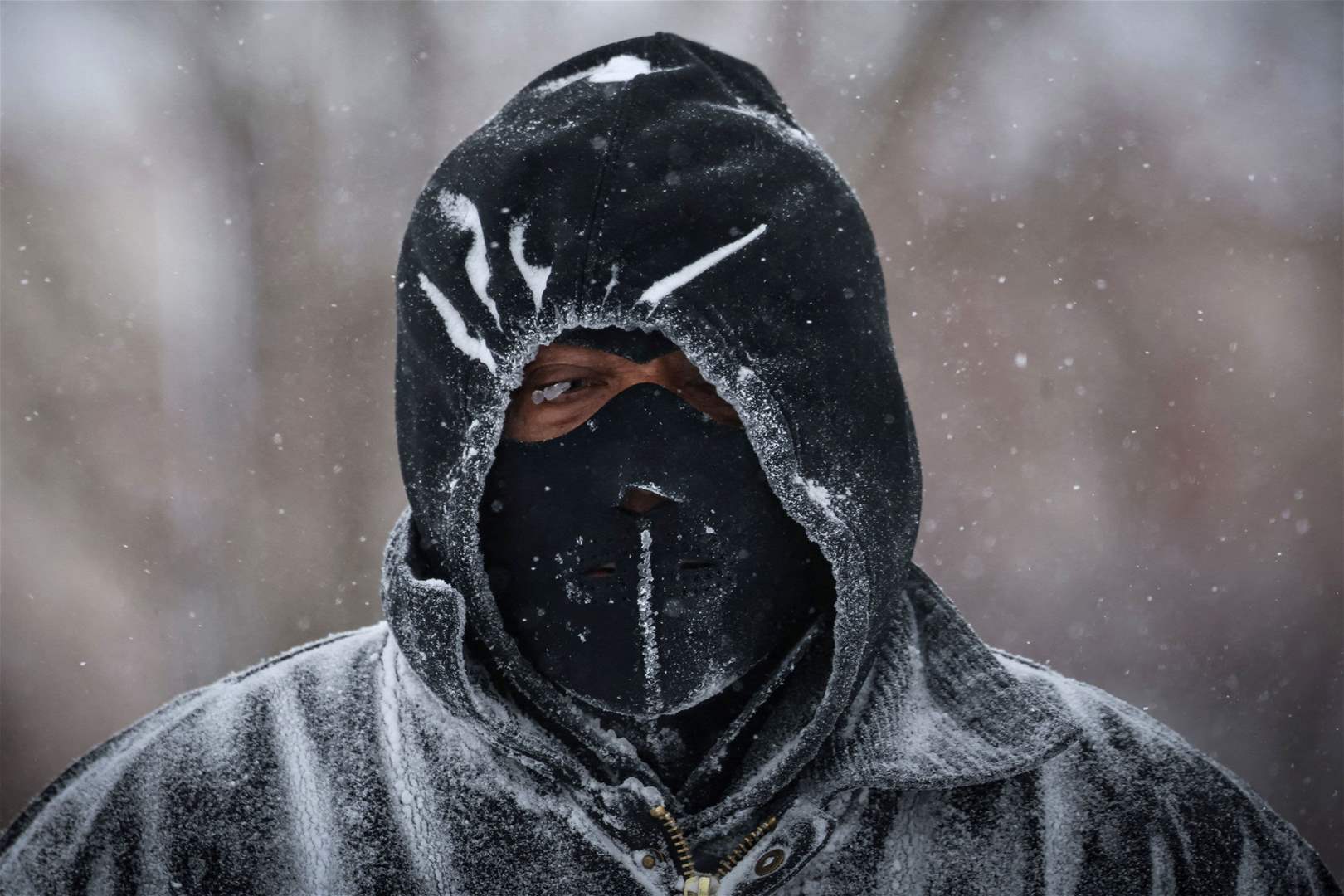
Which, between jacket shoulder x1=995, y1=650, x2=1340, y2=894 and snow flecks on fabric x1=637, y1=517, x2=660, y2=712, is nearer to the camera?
snow flecks on fabric x1=637, y1=517, x2=660, y2=712

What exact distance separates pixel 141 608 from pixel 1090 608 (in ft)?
12.9

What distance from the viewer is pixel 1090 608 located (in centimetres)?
488

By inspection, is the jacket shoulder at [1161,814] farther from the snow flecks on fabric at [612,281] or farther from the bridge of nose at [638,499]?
the snow flecks on fabric at [612,281]

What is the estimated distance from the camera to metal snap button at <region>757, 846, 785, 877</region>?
5.13ft

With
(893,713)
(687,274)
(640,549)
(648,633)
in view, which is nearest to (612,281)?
(687,274)

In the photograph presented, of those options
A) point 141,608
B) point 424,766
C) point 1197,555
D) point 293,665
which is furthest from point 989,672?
point 141,608

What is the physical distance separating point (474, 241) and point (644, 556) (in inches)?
19.9

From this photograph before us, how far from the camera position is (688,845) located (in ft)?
5.17

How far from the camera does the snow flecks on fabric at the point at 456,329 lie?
1.59 metres

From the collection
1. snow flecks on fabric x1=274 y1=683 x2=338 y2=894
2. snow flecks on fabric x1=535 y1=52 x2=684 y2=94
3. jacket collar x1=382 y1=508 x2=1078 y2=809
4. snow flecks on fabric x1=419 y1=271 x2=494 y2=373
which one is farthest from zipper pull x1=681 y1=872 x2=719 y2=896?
snow flecks on fabric x1=535 y1=52 x2=684 y2=94

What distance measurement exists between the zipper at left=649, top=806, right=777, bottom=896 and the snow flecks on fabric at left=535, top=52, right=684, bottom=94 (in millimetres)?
1080

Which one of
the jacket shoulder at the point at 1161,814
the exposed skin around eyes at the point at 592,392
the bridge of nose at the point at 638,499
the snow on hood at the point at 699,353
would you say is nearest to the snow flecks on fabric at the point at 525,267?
the snow on hood at the point at 699,353

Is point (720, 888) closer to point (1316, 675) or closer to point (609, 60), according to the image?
point (609, 60)

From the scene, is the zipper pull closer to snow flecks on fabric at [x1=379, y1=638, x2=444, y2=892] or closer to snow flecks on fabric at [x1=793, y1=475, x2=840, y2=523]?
snow flecks on fabric at [x1=379, y1=638, x2=444, y2=892]
